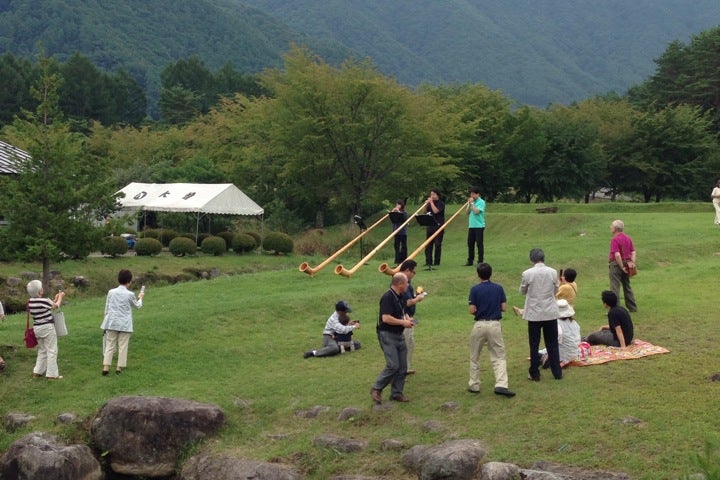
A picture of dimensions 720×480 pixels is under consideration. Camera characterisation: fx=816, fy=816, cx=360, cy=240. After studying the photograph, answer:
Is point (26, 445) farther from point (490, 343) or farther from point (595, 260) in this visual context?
point (595, 260)

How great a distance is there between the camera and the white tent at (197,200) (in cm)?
4150

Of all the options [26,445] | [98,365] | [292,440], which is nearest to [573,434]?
[292,440]

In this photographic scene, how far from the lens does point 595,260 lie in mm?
23344

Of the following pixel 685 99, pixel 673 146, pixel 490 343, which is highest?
pixel 685 99

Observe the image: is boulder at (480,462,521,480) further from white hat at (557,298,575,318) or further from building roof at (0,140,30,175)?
building roof at (0,140,30,175)

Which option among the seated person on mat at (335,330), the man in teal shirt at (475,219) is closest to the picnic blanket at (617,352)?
the seated person on mat at (335,330)

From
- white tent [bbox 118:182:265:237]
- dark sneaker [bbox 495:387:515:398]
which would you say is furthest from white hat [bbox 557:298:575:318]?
white tent [bbox 118:182:265:237]

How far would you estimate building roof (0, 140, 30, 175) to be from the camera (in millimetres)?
26219

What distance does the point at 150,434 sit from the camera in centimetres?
1212

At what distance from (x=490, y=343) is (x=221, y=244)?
30118 mm

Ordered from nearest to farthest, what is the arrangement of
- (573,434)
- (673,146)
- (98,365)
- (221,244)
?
(573,434) → (98,365) → (221,244) → (673,146)

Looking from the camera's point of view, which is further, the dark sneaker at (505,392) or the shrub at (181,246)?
the shrub at (181,246)

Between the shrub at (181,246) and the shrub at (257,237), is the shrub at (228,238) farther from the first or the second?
the shrub at (181,246)

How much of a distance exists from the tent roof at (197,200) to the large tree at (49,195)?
15098 mm
